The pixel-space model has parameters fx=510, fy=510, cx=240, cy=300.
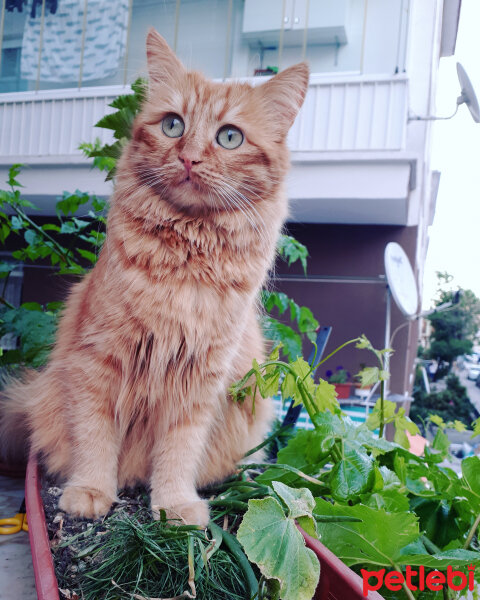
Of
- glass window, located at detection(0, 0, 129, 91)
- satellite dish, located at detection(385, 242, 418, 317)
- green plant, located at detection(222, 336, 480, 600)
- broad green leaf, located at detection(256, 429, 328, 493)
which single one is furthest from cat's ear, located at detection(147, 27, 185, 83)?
glass window, located at detection(0, 0, 129, 91)

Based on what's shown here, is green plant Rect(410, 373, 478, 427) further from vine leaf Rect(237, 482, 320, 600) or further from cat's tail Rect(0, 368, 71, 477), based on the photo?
vine leaf Rect(237, 482, 320, 600)

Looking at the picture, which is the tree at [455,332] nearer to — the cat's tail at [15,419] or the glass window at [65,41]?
the glass window at [65,41]

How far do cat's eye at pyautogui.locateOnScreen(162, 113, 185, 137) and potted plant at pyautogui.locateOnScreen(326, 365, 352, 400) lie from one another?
256 cm

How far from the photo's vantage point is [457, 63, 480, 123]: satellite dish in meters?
3.03

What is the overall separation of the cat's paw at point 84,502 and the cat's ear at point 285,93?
817 millimetres

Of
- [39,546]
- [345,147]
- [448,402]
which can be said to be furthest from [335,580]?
[448,402]

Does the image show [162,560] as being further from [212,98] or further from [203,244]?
[212,98]

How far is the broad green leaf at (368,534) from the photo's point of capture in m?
0.56

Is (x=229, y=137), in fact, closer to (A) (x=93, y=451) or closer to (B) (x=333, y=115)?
(A) (x=93, y=451)

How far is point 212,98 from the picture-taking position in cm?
103

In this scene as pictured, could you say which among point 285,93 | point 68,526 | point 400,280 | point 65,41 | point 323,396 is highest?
point 65,41

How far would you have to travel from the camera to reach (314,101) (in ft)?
12.1

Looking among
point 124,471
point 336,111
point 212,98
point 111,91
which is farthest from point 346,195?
point 124,471

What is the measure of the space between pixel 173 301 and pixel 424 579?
57cm
